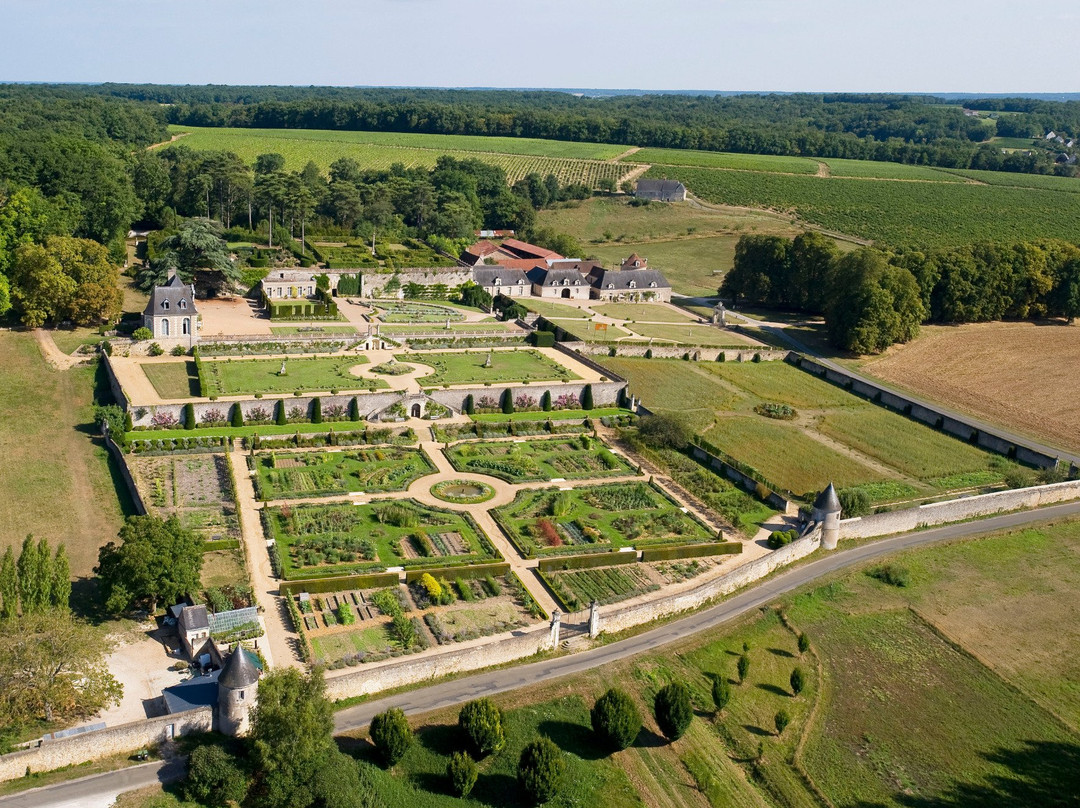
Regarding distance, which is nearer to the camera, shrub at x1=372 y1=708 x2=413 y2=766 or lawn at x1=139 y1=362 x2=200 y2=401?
shrub at x1=372 y1=708 x2=413 y2=766

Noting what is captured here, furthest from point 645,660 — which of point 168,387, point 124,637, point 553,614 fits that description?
point 168,387

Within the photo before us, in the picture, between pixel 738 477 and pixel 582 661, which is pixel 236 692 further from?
pixel 738 477

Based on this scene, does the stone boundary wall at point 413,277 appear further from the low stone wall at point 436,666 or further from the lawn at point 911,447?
the low stone wall at point 436,666

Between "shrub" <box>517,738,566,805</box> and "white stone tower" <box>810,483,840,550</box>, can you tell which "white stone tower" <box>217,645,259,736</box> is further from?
"white stone tower" <box>810,483,840,550</box>

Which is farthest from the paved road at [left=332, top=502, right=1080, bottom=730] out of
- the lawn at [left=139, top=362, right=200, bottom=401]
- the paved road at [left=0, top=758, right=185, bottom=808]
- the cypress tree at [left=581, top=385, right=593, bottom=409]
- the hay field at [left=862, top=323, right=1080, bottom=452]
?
the lawn at [left=139, top=362, right=200, bottom=401]

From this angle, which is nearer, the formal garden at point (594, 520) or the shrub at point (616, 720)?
the shrub at point (616, 720)

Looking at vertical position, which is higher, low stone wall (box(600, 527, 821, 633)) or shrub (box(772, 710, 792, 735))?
low stone wall (box(600, 527, 821, 633))

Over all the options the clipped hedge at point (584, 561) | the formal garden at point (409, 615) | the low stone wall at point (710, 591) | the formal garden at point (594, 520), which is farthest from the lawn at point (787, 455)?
the formal garden at point (409, 615)
